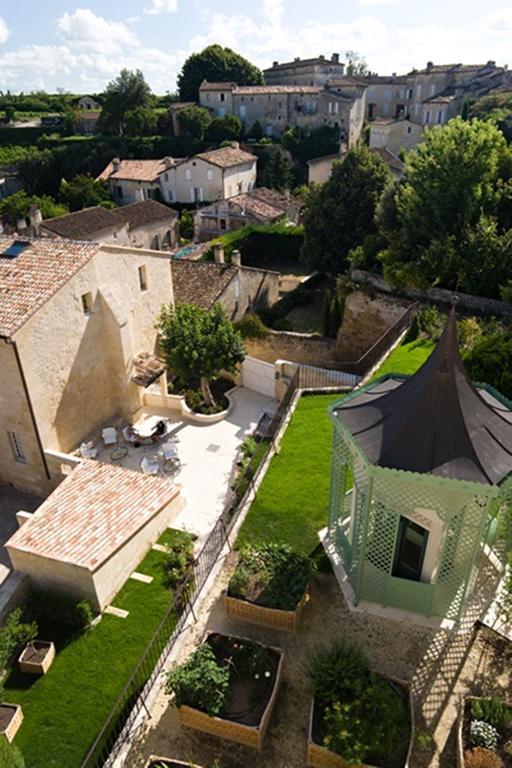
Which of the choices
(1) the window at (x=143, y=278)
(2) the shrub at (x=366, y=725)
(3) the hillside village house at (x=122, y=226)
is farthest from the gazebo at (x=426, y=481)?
(3) the hillside village house at (x=122, y=226)

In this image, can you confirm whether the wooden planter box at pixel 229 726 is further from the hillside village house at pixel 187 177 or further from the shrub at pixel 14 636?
the hillside village house at pixel 187 177

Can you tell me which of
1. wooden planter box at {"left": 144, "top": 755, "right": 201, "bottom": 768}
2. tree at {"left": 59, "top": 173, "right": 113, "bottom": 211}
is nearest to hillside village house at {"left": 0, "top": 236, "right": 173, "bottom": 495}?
wooden planter box at {"left": 144, "top": 755, "right": 201, "bottom": 768}

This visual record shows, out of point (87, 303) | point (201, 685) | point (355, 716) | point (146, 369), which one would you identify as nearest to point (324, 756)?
point (355, 716)

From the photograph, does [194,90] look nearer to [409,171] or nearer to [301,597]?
[409,171]

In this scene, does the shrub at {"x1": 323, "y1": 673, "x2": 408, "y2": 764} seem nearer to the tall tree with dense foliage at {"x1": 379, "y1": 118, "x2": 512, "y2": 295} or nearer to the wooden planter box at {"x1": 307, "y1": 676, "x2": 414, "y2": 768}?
the wooden planter box at {"x1": 307, "y1": 676, "x2": 414, "y2": 768}

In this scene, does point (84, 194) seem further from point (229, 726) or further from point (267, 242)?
point (229, 726)

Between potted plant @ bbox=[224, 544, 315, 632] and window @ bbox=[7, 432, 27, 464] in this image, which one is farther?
window @ bbox=[7, 432, 27, 464]

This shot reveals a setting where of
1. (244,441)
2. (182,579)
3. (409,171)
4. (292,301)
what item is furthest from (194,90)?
(182,579)
